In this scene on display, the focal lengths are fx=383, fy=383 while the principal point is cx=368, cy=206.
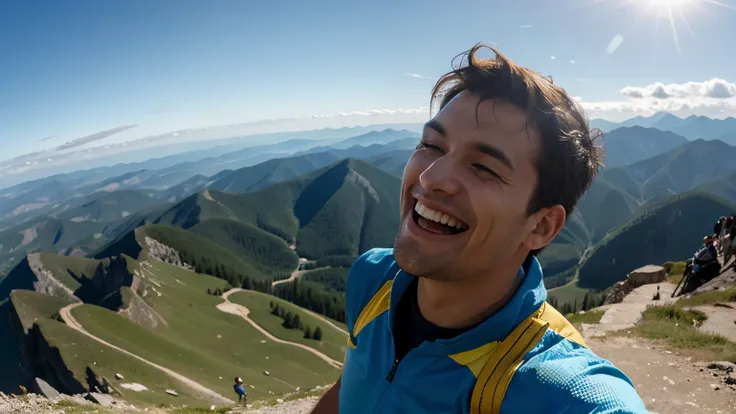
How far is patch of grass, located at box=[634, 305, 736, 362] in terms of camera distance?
14.0m

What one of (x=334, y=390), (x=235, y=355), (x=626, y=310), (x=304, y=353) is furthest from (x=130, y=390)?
(x=334, y=390)

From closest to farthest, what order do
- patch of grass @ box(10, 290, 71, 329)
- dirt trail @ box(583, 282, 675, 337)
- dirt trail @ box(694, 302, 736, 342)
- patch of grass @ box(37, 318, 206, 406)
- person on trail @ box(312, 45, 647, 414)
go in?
person on trail @ box(312, 45, 647, 414), dirt trail @ box(694, 302, 736, 342), dirt trail @ box(583, 282, 675, 337), patch of grass @ box(37, 318, 206, 406), patch of grass @ box(10, 290, 71, 329)

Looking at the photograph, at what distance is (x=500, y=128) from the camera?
9.52ft

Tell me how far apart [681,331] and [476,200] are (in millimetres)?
19212

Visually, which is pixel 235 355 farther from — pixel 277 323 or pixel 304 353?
pixel 277 323

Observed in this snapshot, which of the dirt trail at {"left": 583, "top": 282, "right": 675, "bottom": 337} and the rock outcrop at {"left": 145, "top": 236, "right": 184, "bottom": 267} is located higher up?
the dirt trail at {"left": 583, "top": 282, "right": 675, "bottom": 337}

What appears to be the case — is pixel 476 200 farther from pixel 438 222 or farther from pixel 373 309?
pixel 373 309

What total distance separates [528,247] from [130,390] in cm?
7944

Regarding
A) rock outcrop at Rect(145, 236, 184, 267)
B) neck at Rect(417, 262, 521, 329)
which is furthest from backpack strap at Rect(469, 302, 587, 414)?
rock outcrop at Rect(145, 236, 184, 267)

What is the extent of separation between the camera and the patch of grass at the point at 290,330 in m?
128

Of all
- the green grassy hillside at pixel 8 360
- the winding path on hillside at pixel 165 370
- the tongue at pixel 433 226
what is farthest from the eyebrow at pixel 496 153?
the green grassy hillside at pixel 8 360

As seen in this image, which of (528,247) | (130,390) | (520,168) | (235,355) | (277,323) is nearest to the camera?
(520,168)

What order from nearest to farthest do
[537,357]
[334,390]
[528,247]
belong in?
1. [537,357]
2. [528,247]
3. [334,390]

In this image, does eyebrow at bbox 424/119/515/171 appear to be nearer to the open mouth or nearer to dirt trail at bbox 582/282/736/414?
the open mouth
